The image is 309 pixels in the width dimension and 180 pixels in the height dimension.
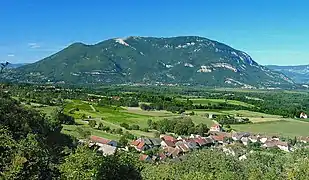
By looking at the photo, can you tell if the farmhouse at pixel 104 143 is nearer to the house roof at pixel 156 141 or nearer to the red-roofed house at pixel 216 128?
the house roof at pixel 156 141

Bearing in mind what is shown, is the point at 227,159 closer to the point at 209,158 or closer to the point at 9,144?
the point at 209,158

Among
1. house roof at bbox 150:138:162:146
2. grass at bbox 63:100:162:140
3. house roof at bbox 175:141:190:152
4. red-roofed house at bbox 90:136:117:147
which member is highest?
grass at bbox 63:100:162:140

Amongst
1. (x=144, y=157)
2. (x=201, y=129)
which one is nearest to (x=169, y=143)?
(x=144, y=157)

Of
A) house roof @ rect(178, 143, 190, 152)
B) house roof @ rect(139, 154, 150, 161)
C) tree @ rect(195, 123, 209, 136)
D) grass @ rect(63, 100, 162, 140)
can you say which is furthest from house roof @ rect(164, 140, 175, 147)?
tree @ rect(195, 123, 209, 136)

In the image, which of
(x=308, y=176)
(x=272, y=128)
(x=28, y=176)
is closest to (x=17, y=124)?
(x=28, y=176)

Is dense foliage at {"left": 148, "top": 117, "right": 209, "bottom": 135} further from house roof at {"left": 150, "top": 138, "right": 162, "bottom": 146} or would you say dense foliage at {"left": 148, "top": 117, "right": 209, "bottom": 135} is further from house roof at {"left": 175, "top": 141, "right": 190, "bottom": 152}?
house roof at {"left": 175, "top": 141, "right": 190, "bottom": 152}

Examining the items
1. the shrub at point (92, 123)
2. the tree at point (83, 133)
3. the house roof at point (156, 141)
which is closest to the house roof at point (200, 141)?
the house roof at point (156, 141)
